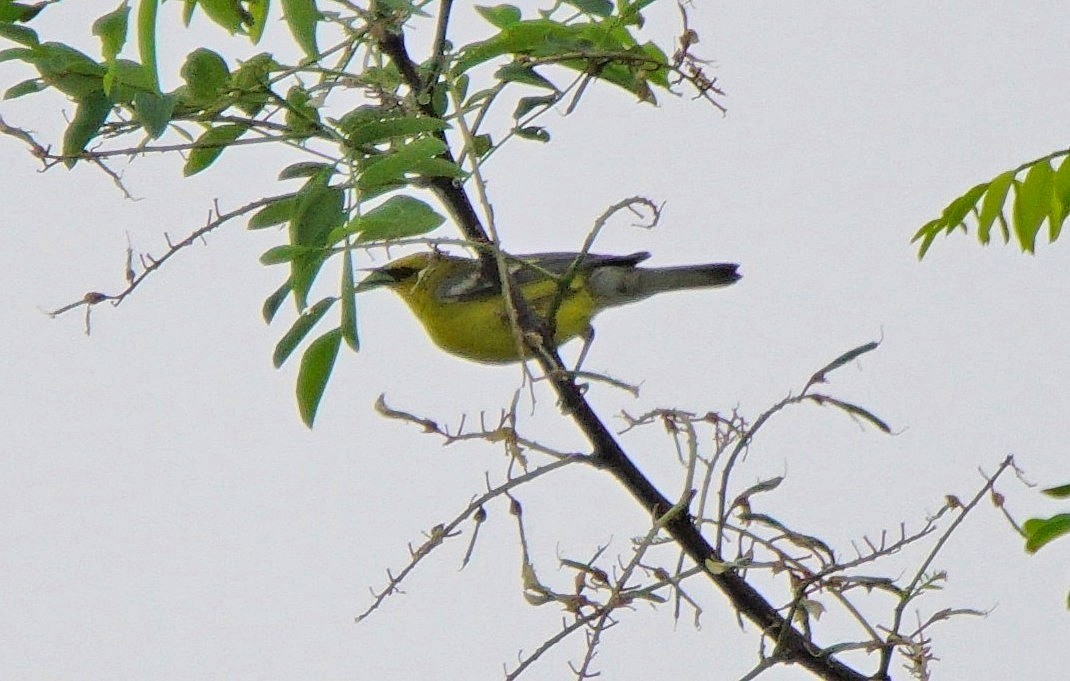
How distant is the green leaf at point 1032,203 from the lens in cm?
251

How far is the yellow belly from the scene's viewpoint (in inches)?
208

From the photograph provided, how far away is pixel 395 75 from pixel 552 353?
0.62m

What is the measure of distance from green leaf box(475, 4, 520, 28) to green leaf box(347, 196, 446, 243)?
2.29ft

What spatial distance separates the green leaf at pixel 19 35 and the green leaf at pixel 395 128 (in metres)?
0.57

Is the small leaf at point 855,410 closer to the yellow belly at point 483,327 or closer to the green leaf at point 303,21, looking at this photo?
the green leaf at point 303,21

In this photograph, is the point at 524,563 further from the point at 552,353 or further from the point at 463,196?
the point at 463,196

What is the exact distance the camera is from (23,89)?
7.44 ft

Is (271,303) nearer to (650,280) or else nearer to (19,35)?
(19,35)

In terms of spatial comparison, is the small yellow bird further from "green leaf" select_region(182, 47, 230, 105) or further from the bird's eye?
"green leaf" select_region(182, 47, 230, 105)

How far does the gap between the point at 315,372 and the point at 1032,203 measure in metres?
1.40

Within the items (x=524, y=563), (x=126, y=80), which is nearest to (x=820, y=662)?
(x=524, y=563)

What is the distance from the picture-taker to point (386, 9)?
90.4 inches

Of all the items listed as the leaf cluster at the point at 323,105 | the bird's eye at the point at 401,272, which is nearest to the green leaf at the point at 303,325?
the leaf cluster at the point at 323,105

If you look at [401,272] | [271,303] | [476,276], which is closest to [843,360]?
[271,303]
